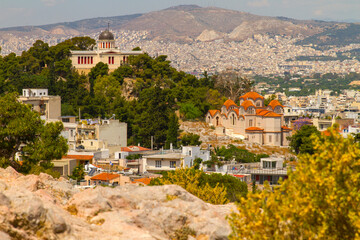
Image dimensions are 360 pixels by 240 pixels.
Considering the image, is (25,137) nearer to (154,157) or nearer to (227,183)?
(227,183)

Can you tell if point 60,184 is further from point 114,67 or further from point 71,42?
point 71,42

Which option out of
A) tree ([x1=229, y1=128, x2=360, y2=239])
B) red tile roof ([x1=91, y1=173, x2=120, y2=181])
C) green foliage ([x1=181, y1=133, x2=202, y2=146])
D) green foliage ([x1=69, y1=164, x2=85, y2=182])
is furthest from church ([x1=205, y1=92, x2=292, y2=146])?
tree ([x1=229, y1=128, x2=360, y2=239])

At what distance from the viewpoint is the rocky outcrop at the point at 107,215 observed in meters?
10.7

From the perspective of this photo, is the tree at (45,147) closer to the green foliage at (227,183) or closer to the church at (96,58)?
the green foliage at (227,183)

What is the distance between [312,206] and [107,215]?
333cm

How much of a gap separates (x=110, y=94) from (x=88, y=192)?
59.5 m

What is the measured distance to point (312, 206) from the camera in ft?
36.9

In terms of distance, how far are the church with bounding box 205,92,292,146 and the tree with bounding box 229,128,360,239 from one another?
171 feet

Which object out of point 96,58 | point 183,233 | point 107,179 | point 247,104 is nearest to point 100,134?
point 247,104

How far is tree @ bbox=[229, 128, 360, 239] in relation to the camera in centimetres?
1124

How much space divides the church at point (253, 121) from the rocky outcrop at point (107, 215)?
50234 millimetres

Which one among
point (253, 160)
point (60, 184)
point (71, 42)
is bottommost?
point (253, 160)

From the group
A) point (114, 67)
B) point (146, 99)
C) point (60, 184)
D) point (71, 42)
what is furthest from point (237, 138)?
point (60, 184)

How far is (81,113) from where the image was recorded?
225ft
